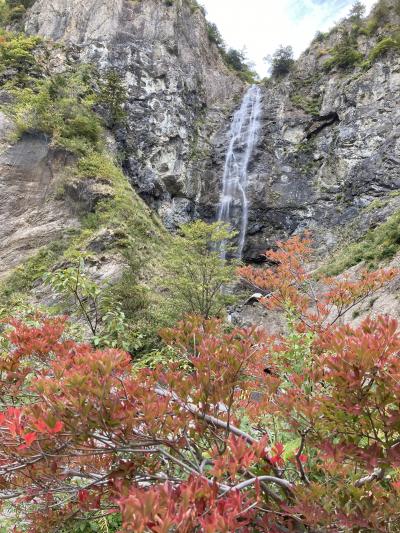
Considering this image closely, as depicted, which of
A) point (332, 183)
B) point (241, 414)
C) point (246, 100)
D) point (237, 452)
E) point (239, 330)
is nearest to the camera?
point (237, 452)

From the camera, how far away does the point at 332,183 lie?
64.5ft

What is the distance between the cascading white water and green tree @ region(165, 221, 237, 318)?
9.36m

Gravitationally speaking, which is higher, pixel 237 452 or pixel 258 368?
pixel 237 452

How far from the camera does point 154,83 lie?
862 inches

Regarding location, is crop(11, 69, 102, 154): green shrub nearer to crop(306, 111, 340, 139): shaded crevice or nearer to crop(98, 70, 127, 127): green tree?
crop(98, 70, 127, 127): green tree

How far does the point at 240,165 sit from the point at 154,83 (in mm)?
6902

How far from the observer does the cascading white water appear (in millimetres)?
20737

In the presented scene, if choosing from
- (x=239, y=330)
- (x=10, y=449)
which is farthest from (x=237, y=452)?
(x=10, y=449)

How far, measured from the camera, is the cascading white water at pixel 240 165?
20.7m

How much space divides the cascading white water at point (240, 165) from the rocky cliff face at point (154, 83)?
1402 millimetres

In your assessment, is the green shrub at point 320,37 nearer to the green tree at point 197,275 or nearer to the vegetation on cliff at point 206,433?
the green tree at point 197,275

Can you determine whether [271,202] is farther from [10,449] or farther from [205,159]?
[10,449]

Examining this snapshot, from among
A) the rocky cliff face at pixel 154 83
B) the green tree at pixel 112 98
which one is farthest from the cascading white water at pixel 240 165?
the green tree at pixel 112 98

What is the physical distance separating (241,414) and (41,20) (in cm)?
2805
